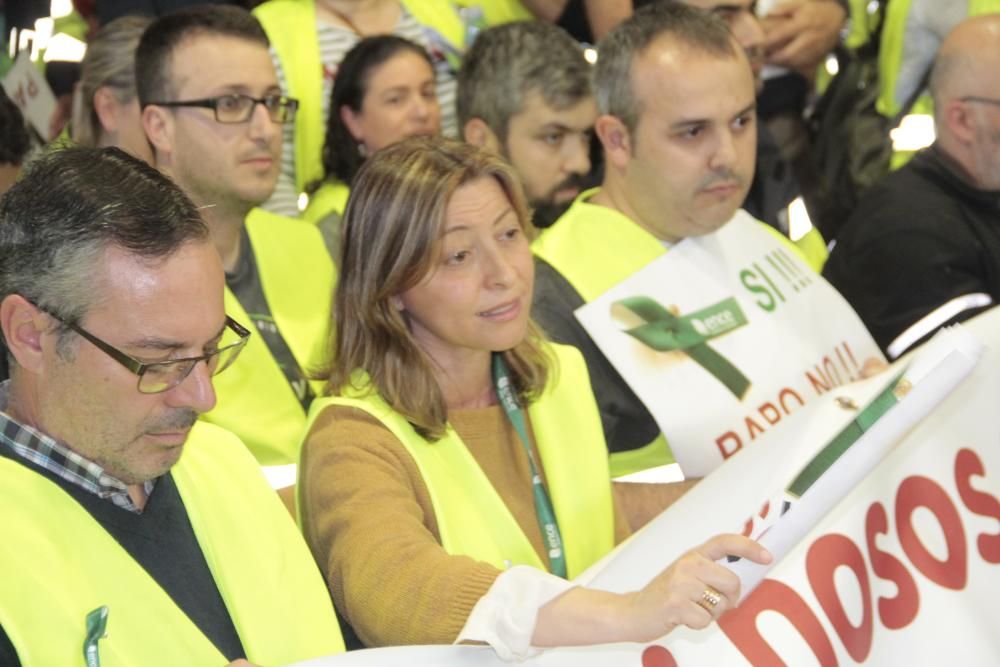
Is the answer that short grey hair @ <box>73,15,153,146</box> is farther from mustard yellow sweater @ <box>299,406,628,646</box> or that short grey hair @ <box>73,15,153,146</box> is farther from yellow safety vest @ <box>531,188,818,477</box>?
mustard yellow sweater @ <box>299,406,628,646</box>

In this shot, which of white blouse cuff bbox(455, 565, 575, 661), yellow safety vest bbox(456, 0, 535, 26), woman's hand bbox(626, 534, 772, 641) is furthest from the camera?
yellow safety vest bbox(456, 0, 535, 26)

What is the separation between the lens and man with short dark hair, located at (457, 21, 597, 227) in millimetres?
5191

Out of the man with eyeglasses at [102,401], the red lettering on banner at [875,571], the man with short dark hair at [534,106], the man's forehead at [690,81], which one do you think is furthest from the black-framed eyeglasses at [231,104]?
the red lettering on banner at [875,571]

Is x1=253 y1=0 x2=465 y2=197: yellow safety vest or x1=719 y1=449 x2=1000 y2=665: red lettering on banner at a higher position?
x1=719 y1=449 x2=1000 y2=665: red lettering on banner

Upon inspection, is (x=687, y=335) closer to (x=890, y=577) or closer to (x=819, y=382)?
(x=819, y=382)

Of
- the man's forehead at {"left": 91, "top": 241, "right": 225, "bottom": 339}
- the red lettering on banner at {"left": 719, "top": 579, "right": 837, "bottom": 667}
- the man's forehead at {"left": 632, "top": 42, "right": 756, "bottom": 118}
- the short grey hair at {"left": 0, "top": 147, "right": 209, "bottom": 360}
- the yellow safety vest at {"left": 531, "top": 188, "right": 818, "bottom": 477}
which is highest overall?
the short grey hair at {"left": 0, "top": 147, "right": 209, "bottom": 360}

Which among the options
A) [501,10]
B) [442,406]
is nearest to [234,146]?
[442,406]

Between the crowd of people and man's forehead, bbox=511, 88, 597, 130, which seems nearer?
the crowd of people

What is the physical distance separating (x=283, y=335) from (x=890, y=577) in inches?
79.3

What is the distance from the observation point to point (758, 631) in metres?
2.72

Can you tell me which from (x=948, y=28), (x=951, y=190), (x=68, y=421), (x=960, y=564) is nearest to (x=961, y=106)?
(x=951, y=190)

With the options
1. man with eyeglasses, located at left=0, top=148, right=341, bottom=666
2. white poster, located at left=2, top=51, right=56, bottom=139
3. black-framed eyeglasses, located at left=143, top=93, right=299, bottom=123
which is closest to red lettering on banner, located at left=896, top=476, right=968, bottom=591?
man with eyeglasses, located at left=0, top=148, right=341, bottom=666

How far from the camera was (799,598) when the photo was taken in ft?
9.07

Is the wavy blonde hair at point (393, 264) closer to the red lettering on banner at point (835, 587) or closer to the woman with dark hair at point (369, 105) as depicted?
the red lettering on banner at point (835, 587)
